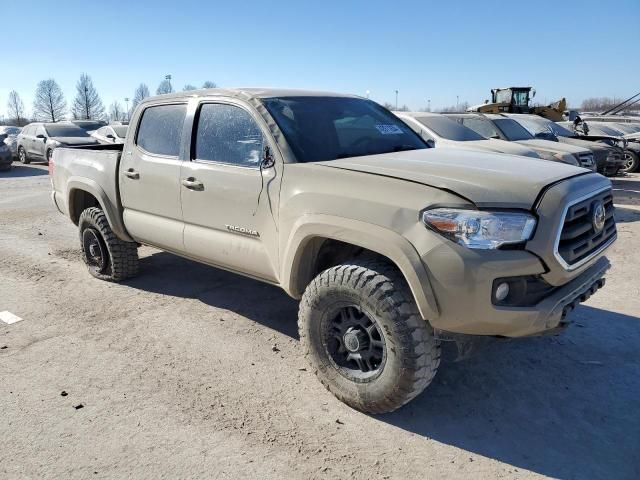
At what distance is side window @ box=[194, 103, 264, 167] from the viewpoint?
145 inches

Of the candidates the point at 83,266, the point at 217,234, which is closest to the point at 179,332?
the point at 217,234

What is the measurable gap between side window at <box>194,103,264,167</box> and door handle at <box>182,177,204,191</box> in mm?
191

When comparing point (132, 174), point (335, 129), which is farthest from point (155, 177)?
point (335, 129)

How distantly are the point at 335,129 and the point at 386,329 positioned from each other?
5.47 ft

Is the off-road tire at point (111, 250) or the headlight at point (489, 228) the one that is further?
the off-road tire at point (111, 250)

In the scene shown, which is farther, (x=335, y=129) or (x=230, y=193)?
(x=335, y=129)

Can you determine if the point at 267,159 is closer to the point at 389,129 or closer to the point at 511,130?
the point at 389,129

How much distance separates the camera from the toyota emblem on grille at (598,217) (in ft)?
9.81

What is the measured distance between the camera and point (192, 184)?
3988mm

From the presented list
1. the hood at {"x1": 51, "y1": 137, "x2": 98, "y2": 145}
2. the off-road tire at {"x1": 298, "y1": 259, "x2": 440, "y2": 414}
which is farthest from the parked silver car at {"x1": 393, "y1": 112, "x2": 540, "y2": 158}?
the hood at {"x1": 51, "y1": 137, "x2": 98, "y2": 145}

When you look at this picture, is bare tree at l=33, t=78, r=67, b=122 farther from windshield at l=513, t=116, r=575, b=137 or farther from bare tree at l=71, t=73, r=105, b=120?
windshield at l=513, t=116, r=575, b=137

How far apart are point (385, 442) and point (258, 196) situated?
1753 mm

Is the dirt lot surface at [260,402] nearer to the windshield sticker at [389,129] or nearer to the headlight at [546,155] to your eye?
the windshield sticker at [389,129]

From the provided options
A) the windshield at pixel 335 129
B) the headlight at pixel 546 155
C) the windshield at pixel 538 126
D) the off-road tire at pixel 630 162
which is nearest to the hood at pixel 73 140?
the windshield at pixel 538 126
